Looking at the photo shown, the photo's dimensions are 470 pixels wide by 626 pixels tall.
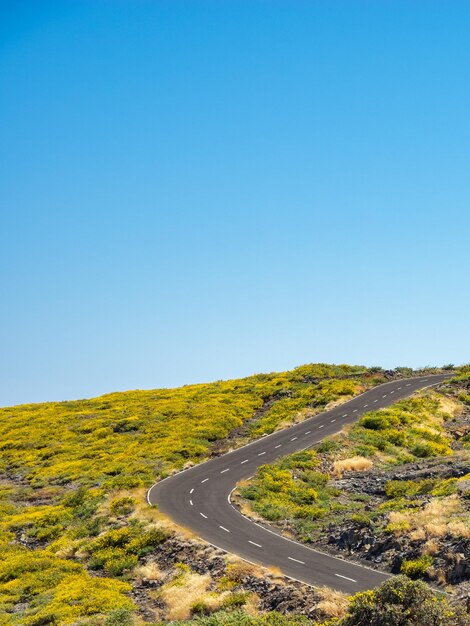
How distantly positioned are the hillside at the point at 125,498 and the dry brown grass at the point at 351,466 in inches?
497

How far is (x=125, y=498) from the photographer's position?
4138 cm

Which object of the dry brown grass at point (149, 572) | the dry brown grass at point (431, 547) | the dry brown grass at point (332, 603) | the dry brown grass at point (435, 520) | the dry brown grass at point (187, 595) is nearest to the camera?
the dry brown grass at point (332, 603)

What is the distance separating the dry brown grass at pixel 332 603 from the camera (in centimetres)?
2118

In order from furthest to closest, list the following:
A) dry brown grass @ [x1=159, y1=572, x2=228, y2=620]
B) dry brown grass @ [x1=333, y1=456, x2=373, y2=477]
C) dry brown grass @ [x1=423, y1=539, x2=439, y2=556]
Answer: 1. dry brown grass @ [x1=333, y1=456, x2=373, y2=477]
2. dry brown grass @ [x1=423, y1=539, x2=439, y2=556]
3. dry brown grass @ [x1=159, y1=572, x2=228, y2=620]

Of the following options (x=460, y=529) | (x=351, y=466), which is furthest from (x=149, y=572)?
(x=351, y=466)

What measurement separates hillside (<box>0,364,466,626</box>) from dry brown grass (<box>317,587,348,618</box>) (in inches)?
5.4

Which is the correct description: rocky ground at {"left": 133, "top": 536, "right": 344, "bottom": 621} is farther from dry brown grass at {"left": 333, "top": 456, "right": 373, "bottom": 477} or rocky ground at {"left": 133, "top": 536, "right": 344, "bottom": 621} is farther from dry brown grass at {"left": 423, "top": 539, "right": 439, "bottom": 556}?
dry brown grass at {"left": 333, "top": 456, "right": 373, "bottom": 477}

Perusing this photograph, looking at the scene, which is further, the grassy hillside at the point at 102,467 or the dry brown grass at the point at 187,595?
the grassy hillside at the point at 102,467

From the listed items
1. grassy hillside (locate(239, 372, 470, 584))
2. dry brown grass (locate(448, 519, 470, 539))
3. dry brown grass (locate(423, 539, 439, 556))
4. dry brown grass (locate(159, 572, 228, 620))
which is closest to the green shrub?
grassy hillside (locate(239, 372, 470, 584))

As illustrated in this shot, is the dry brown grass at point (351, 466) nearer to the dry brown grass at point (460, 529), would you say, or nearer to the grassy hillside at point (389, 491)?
the grassy hillside at point (389, 491)

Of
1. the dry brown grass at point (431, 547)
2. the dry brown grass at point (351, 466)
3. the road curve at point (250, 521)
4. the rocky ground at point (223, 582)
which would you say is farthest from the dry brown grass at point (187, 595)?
the dry brown grass at point (351, 466)

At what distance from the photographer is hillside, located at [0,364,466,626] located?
26.1m

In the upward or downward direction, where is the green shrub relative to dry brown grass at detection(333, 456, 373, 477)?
downward

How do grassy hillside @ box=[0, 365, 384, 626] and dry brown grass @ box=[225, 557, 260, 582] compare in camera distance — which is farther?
grassy hillside @ box=[0, 365, 384, 626]
